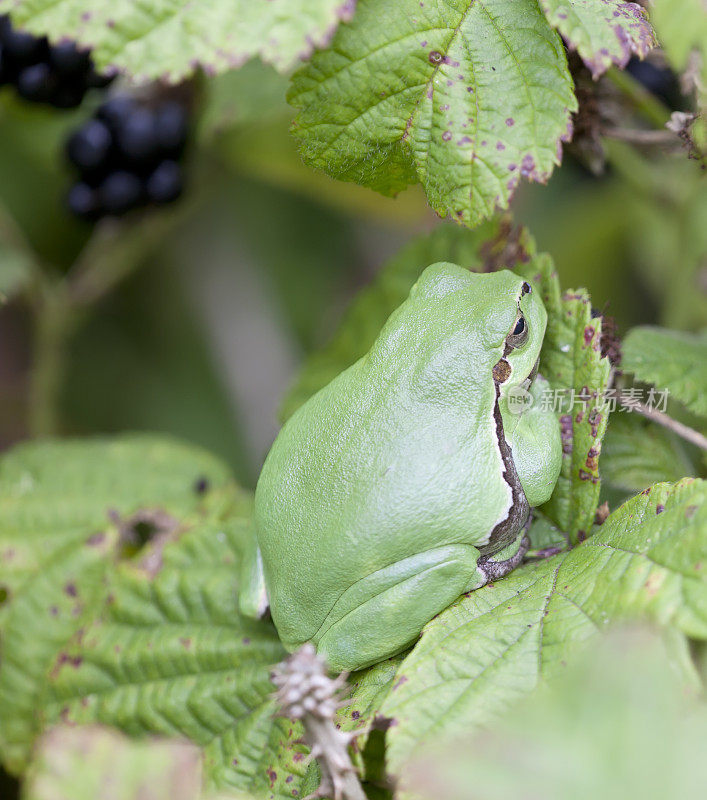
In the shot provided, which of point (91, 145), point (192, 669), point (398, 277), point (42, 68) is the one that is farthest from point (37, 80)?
point (192, 669)

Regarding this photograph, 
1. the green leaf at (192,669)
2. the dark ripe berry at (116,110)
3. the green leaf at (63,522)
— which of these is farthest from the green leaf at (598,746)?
the dark ripe berry at (116,110)

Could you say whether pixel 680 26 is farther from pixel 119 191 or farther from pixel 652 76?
pixel 119 191

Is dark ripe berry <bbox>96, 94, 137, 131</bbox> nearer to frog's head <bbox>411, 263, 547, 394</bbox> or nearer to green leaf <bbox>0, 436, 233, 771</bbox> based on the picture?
green leaf <bbox>0, 436, 233, 771</bbox>

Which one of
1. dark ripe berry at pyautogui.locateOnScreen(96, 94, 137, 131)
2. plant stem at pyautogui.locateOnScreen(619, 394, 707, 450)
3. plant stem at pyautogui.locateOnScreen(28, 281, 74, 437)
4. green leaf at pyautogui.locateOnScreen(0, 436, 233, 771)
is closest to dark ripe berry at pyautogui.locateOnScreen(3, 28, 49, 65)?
dark ripe berry at pyautogui.locateOnScreen(96, 94, 137, 131)

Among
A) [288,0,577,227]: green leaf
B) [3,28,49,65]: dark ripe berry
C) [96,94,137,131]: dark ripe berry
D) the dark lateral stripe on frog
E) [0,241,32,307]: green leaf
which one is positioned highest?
[3,28,49,65]: dark ripe berry

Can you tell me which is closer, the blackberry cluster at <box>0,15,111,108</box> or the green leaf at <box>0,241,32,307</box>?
the blackberry cluster at <box>0,15,111,108</box>

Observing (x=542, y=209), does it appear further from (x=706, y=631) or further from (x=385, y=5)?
(x=706, y=631)
